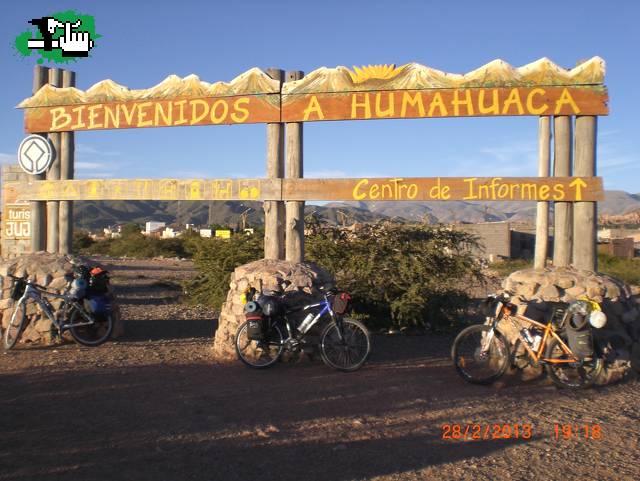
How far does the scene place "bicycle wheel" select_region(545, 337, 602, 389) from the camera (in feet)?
Result: 23.3

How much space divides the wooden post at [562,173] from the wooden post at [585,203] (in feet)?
0.32

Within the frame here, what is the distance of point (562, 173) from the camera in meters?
8.31

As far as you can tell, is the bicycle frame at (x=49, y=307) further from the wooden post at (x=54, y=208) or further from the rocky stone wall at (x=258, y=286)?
the rocky stone wall at (x=258, y=286)

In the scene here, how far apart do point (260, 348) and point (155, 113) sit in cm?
394

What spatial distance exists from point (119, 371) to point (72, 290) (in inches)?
70.3

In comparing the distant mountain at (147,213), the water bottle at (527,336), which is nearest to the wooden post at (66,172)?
the water bottle at (527,336)

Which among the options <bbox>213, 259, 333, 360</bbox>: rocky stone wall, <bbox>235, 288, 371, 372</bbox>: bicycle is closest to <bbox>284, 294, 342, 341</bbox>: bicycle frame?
<bbox>235, 288, 371, 372</bbox>: bicycle

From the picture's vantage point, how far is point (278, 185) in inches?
349

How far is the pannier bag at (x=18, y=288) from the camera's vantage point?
8.70 metres

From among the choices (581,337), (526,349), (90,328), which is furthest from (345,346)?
(90,328)

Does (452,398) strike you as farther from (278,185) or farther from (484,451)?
(278,185)

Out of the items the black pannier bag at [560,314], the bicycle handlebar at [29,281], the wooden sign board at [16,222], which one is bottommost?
the black pannier bag at [560,314]

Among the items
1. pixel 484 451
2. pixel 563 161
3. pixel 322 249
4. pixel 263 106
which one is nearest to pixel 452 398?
pixel 484 451

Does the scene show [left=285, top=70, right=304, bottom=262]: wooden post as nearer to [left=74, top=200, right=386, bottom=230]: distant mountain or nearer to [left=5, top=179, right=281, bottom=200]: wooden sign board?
[left=5, top=179, right=281, bottom=200]: wooden sign board
